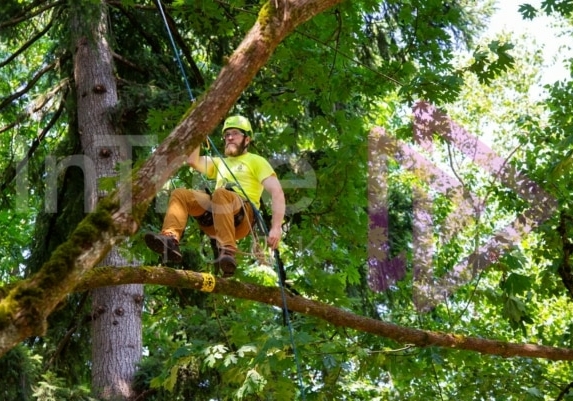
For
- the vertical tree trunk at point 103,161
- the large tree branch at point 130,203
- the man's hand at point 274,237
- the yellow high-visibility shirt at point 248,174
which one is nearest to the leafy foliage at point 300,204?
the vertical tree trunk at point 103,161

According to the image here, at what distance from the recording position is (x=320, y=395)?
623cm

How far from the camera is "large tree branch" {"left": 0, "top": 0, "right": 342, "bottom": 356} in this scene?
3.04m

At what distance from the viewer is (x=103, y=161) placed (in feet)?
28.2

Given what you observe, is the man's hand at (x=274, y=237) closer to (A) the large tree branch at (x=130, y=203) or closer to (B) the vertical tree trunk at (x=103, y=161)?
(A) the large tree branch at (x=130, y=203)

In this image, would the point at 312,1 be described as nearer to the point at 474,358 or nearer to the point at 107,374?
the point at 474,358

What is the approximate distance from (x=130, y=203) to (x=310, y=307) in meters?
2.23

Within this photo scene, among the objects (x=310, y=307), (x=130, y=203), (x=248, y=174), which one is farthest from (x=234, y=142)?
(x=130, y=203)

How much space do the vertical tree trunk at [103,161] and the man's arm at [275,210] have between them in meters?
3.13

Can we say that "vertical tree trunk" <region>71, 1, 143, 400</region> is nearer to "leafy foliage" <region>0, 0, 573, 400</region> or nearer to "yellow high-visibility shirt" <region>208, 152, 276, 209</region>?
"leafy foliage" <region>0, 0, 573, 400</region>

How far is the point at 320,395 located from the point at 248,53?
3243 millimetres

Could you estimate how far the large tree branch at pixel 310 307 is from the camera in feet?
13.9

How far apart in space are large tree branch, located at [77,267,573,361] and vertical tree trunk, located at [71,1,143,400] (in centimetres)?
331

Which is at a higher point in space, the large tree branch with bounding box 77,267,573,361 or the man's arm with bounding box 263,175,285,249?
the man's arm with bounding box 263,175,285,249

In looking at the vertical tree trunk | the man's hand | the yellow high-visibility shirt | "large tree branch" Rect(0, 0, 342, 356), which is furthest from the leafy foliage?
"large tree branch" Rect(0, 0, 342, 356)
